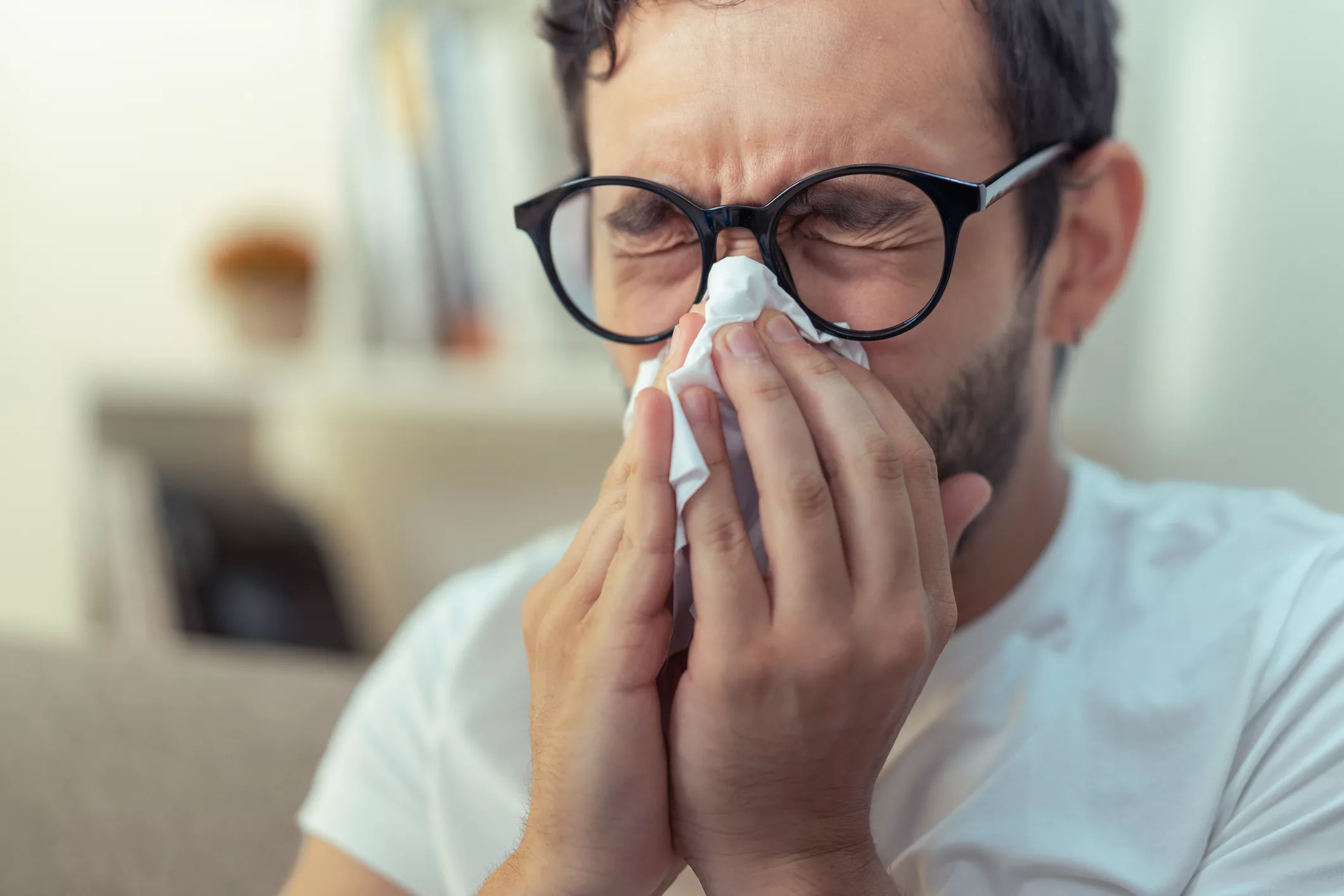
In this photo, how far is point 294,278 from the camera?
89.0 inches

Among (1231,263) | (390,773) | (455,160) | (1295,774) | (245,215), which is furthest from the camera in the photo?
(245,215)

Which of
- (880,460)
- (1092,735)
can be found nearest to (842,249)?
(880,460)

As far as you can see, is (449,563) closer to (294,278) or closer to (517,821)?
(294,278)

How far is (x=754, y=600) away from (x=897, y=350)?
274mm

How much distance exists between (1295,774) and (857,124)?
1.99 ft

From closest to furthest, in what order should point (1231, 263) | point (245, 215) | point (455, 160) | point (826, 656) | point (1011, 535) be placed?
point (826, 656) → point (1011, 535) → point (1231, 263) → point (455, 160) → point (245, 215)

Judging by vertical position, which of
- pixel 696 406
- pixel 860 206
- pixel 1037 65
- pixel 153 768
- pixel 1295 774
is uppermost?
pixel 1037 65

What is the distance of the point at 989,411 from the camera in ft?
3.14

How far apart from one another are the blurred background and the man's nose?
61 centimetres

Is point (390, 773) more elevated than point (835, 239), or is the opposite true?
point (835, 239)

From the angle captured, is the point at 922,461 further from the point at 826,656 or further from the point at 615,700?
the point at 615,700

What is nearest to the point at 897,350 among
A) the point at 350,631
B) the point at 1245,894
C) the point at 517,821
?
the point at 1245,894

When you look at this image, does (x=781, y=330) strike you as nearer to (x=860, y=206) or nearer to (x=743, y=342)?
(x=743, y=342)

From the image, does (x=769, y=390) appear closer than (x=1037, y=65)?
Yes
